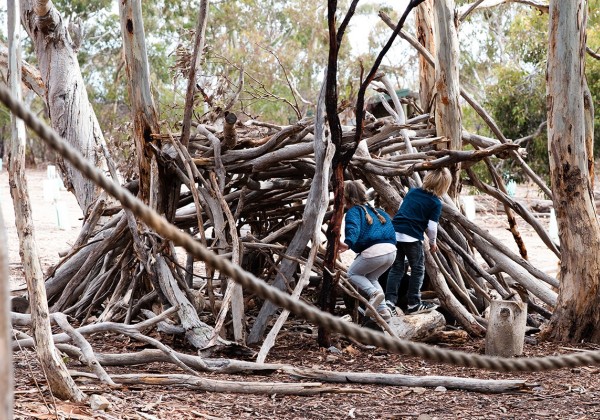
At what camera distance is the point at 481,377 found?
5.14m

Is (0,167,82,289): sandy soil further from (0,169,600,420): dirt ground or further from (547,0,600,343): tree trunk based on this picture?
(547,0,600,343): tree trunk

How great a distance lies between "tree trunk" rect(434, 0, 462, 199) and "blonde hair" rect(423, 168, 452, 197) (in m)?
1.05

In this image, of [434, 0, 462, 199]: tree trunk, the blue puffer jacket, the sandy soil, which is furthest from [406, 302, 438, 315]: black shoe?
the sandy soil

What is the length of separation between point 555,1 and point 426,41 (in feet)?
7.92

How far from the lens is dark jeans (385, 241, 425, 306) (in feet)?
20.3

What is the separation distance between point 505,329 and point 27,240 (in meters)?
3.21

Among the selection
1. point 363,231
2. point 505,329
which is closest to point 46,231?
Answer: point 363,231

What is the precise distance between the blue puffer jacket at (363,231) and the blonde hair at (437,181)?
17.4 inches

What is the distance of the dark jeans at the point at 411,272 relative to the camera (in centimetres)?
618

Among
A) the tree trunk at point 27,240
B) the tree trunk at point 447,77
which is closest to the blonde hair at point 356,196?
A: the tree trunk at point 447,77

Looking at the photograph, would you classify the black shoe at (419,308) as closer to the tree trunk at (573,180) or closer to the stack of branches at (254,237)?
the stack of branches at (254,237)

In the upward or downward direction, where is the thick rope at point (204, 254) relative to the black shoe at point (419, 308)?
upward

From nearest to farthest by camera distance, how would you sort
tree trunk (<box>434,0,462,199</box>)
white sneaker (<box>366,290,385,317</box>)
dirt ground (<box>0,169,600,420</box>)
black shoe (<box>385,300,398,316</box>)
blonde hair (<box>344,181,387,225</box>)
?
dirt ground (<box>0,169,600,420</box>) → white sneaker (<box>366,290,385,317</box>) → blonde hair (<box>344,181,387,225</box>) → black shoe (<box>385,300,398,316</box>) → tree trunk (<box>434,0,462,199</box>)

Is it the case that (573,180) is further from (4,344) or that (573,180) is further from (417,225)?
(4,344)
